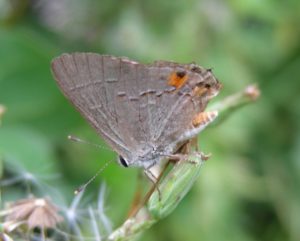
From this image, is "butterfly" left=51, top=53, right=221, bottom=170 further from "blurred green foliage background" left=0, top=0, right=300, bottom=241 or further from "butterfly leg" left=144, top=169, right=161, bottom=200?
"blurred green foliage background" left=0, top=0, right=300, bottom=241

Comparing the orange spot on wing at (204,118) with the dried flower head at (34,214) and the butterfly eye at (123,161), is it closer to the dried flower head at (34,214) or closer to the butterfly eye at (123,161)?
the butterfly eye at (123,161)

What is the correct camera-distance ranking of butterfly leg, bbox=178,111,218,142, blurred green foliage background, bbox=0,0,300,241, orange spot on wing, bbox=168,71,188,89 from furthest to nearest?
blurred green foliage background, bbox=0,0,300,241, orange spot on wing, bbox=168,71,188,89, butterfly leg, bbox=178,111,218,142

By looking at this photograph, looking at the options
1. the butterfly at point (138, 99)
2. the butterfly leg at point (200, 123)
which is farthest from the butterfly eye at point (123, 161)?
the butterfly leg at point (200, 123)

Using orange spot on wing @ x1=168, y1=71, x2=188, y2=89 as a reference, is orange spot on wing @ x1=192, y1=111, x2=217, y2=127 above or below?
below

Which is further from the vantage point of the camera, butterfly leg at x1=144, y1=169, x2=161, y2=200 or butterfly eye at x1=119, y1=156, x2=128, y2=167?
butterfly eye at x1=119, y1=156, x2=128, y2=167

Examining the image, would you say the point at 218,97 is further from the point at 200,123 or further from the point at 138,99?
the point at 200,123

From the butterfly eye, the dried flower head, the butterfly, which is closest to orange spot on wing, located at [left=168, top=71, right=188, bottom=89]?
the butterfly

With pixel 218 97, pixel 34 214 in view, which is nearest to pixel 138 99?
pixel 34 214
